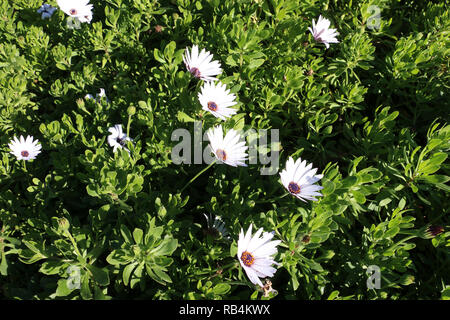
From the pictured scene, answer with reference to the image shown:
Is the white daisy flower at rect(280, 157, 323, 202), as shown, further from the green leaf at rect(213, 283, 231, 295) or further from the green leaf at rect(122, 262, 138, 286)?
the green leaf at rect(122, 262, 138, 286)

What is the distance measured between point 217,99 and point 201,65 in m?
0.27

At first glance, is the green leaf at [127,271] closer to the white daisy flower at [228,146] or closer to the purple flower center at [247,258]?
the purple flower center at [247,258]

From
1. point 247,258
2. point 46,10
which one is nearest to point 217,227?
point 247,258

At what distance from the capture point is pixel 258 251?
1.62 m

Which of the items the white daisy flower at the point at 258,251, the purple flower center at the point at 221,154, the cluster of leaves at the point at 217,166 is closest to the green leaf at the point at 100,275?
the cluster of leaves at the point at 217,166

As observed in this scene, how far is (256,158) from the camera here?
6.70ft

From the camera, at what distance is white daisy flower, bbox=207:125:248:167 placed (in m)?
1.84

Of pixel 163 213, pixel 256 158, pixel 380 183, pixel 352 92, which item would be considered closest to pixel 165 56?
pixel 256 158

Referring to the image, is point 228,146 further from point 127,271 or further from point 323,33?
point 323,33

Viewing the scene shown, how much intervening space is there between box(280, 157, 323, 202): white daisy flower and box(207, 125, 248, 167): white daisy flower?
0.23m

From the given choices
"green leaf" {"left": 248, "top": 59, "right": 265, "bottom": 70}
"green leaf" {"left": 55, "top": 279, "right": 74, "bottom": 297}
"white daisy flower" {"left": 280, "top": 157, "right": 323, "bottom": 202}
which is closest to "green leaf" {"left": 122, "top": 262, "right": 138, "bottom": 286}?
"green leaf" {"left": 55, "top": 279, "right": 74, "bottom": 297}

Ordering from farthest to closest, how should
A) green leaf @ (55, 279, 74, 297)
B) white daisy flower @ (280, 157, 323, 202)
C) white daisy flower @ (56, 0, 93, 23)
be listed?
white daisy flower @ (56, 0, 93, 23) < white daisy flower @ (280, 157, 323, 202) < green leaf @ (55, 279, 74, 297)

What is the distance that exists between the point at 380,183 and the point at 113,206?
4.53 feet

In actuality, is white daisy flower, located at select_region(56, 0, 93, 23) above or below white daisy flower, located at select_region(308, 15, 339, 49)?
above
